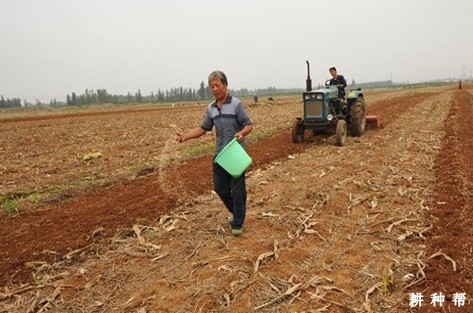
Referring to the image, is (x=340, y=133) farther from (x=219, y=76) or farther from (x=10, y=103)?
(x=10, y=103)

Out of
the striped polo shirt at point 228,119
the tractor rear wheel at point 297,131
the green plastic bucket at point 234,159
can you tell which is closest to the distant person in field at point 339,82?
the tractor rear wheel at point 297,131

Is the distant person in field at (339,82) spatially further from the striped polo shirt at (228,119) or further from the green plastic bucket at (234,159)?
the green plastic bucket at (234,159)

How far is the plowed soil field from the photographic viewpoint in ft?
12.0

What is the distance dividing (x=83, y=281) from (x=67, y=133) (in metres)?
15.8

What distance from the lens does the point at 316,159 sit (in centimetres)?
930

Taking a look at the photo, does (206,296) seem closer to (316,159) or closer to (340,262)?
(340,262)

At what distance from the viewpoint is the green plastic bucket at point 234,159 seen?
435cm

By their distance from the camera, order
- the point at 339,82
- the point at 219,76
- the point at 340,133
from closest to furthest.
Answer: the point at 219,76 → the point at 340,133 → the point at 339,82

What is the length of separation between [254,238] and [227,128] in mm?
→ 1488

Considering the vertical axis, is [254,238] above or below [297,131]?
below

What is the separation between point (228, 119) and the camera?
4555mm

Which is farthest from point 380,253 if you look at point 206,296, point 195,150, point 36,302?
point 195,150

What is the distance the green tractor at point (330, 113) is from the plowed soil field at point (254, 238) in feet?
5.95

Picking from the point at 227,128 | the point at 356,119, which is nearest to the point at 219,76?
the point at 227,128
